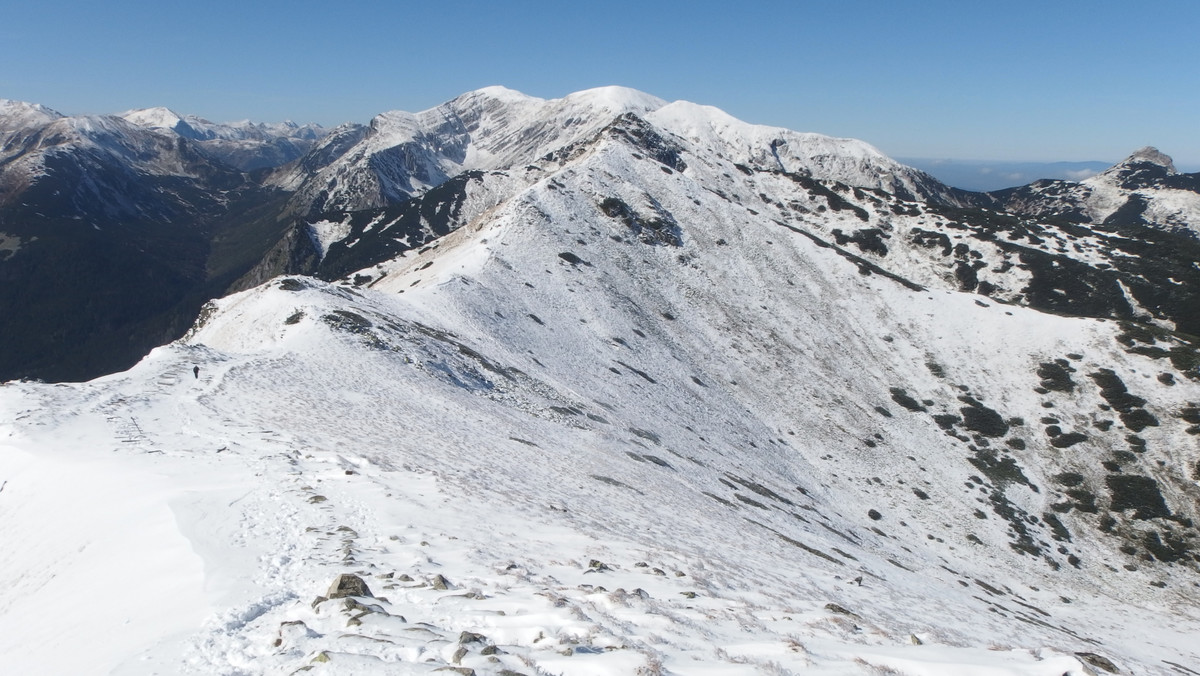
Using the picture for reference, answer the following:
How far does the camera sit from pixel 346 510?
15461 millimetres

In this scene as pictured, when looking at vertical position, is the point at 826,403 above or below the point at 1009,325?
below

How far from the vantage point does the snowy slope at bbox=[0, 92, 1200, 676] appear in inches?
386

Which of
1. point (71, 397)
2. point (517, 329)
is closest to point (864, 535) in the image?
point (517, 329)

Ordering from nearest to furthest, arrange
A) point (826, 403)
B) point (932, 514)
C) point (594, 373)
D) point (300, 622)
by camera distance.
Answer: point (300, 622) < point (932, 514) < point (594, 373) < point (826, 403)

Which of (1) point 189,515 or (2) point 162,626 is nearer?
(2) point 162,626

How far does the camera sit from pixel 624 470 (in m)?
30.6

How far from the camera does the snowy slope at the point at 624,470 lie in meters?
9.80

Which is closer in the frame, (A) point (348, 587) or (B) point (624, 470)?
(A) point (348, 587)

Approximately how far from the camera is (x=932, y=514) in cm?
4728

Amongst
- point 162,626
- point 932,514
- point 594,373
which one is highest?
point 162,626

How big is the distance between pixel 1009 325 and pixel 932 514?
145 feet

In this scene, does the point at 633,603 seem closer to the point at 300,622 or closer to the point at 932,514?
the point at 300,622

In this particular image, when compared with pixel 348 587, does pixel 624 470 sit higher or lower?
lower

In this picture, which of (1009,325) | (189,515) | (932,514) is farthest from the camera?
(1009,325)
